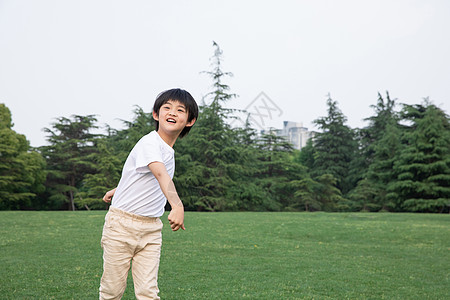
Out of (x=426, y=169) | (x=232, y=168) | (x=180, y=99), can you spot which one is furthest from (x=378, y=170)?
(x=180, y=99)

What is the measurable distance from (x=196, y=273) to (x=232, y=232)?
18.6 ft

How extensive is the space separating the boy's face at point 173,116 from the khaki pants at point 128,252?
2.40 feet

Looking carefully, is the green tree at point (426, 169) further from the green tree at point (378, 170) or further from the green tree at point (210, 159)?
the green tree at point (210, 159)

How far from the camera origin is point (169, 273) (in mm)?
6238

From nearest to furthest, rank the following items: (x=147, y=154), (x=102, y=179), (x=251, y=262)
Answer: (x=147, y=154) < (x=251, y=262) < (x=102, y=179)

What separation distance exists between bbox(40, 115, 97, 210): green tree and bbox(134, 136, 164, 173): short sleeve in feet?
104

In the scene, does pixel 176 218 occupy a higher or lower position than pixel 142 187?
lower

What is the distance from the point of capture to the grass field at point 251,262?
17.4 ft

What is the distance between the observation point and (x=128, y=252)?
2.92m

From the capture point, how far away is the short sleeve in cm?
270

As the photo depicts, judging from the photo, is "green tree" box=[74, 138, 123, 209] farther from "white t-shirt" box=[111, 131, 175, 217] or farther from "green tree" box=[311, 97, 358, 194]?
"white t-shirt" box=[111, 131, 175, 217]

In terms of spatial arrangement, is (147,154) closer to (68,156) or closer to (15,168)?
(15,168)

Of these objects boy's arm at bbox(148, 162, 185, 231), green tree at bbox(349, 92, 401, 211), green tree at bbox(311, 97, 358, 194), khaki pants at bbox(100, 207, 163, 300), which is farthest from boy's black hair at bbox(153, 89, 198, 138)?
green tree at bbox(311, 97, 358, 194)

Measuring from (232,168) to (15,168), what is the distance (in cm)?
1604
